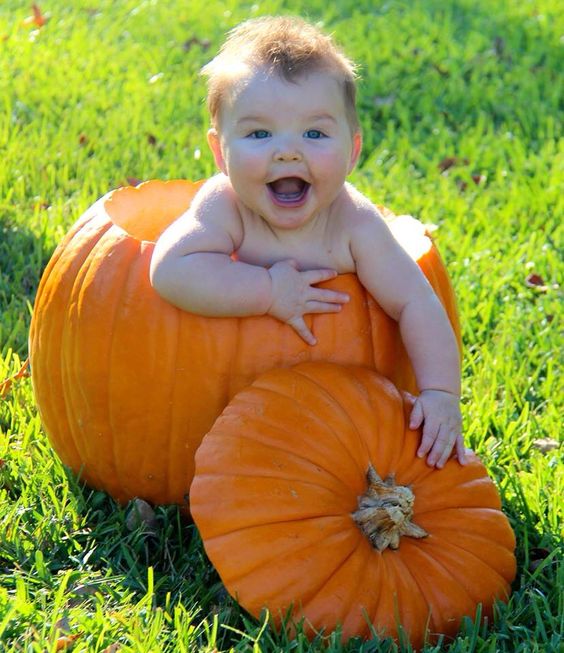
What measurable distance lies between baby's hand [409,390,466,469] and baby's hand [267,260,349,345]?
339 mm

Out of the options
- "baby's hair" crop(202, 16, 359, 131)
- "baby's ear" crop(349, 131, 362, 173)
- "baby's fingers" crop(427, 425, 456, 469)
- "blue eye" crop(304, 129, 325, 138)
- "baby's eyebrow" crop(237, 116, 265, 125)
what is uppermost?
"baby's hair" crop(202, 16, 359, 131)

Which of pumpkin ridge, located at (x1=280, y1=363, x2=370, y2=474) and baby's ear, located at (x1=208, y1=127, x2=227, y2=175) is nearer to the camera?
pumpkin ridge, located at (x1=280, y1=363, x2=370, y2=474)

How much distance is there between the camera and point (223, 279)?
109 inches

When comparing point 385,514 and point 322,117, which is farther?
point 322,117

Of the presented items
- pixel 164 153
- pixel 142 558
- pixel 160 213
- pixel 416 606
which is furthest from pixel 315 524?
pixel 164 153

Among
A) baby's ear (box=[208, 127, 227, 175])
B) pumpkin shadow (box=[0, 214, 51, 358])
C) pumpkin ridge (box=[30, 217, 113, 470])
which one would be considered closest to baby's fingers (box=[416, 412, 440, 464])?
baby's ear (box=[208, 127, 227, 175])

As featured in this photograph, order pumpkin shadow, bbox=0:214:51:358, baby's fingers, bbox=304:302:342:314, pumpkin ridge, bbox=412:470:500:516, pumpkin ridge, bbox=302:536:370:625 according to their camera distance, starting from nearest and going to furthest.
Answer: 1. pumpkin ridge, bbox=302:536:370:625
2. pumpkin ridge, bbox=412:470:500:516
3. baby's fingers, bbox=304:302:342:314
4. pumpkin shadow, bbox=0:214:51:358

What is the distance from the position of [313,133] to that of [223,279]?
1.47 ft

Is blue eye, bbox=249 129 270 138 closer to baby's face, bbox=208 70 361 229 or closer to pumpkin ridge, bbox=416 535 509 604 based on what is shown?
baby's face, bbox=208 70 361 229

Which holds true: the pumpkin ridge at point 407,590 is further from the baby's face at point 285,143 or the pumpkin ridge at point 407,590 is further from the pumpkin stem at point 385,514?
the baby's face at point 285,143

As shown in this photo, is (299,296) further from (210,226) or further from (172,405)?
(172,405)

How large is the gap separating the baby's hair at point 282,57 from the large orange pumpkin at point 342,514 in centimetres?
76

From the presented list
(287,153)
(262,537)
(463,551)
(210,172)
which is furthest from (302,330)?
(210,172)

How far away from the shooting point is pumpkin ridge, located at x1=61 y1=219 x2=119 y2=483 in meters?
2.97
